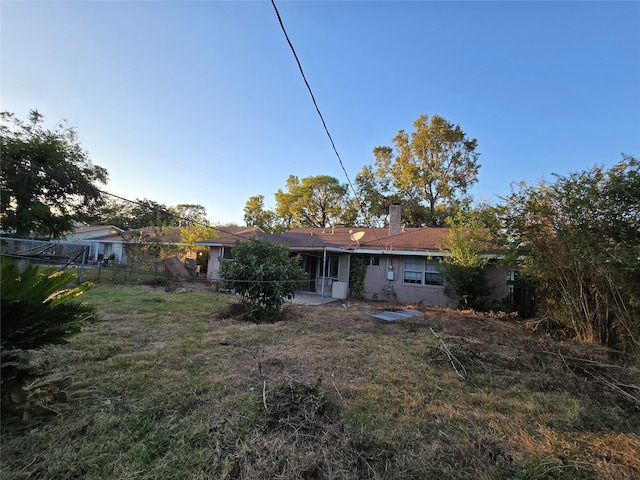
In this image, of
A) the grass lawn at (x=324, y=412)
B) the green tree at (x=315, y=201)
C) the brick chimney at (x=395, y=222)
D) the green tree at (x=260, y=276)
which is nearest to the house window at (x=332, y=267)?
the brick chimney at (x=395, y=222)

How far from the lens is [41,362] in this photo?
12.6ft

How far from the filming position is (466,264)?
33.8 ft

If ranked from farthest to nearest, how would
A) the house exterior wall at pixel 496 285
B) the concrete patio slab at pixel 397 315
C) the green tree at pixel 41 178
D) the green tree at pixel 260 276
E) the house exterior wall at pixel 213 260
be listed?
1. the house exterior wall at pixel 213 260
2. the green tree at pixel 41 178
3. the house exterior wall at pixel 496 285
4. the concrete patio slab at pixel 397 315
5. the green tree at pixel 260 276

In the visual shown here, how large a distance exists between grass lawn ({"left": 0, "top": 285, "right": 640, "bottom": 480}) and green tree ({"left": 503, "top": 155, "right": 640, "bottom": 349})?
3.26 ft

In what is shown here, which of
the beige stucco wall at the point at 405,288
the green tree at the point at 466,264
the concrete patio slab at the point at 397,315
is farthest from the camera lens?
the beige stucco wall at the point at 405,288

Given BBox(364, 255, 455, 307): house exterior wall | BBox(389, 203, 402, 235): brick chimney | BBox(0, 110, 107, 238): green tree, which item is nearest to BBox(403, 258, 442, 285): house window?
BBox(364, 255, 455, 307): house exterior wall

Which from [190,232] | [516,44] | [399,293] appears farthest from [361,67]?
[190,232]

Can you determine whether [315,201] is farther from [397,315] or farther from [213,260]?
[397,315]

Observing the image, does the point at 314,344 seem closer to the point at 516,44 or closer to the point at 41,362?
the point at 41,362

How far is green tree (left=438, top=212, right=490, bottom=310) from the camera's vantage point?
10227mm

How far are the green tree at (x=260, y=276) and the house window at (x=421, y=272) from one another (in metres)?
6.45

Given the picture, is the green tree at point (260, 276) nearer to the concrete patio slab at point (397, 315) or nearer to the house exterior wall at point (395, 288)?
the concrete patio slab at point (397, 315)

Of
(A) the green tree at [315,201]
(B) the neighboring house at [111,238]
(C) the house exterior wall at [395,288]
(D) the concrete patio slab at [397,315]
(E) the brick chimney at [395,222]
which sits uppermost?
(A) the green tree at [315,201]

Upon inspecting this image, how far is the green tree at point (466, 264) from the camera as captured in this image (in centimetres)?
1023
